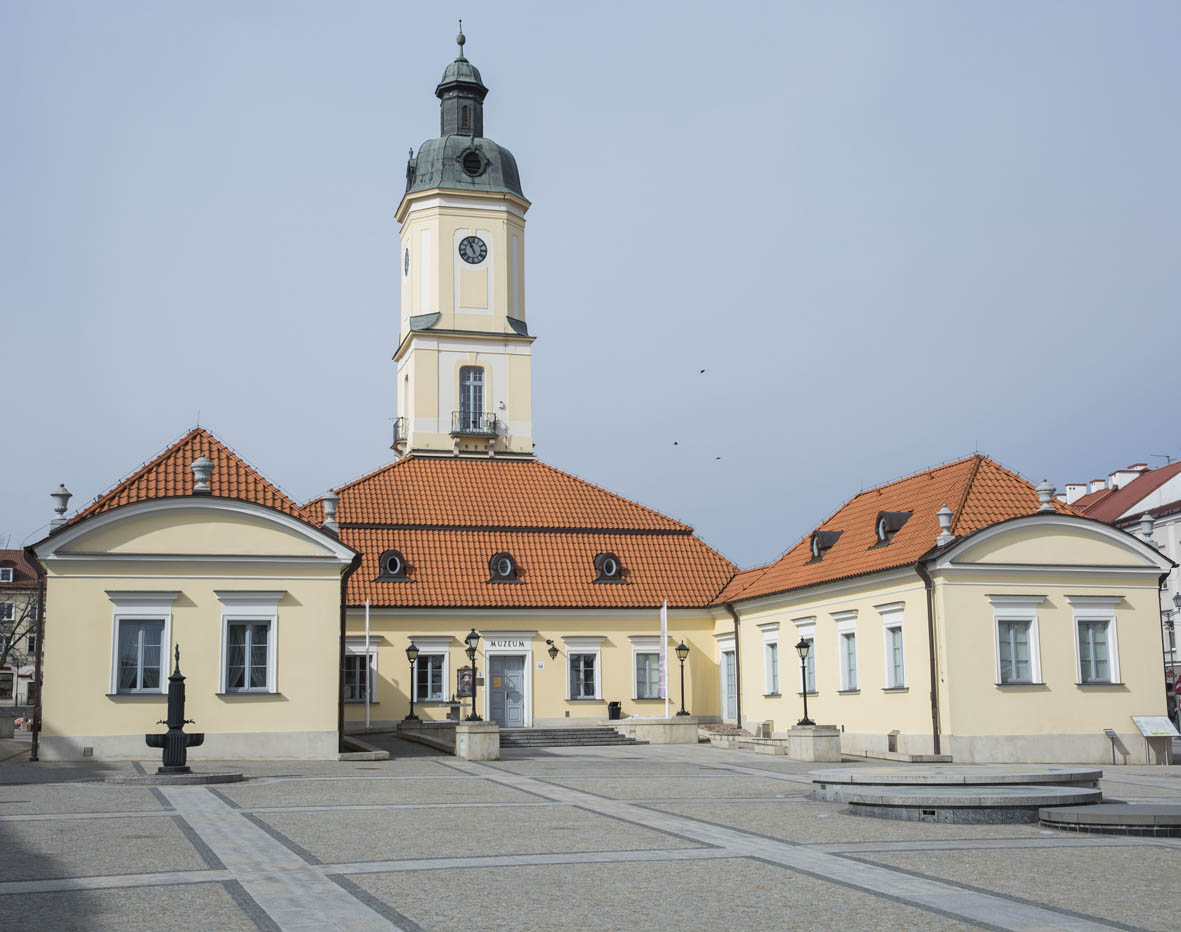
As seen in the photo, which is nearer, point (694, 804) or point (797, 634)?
point (694, 804)

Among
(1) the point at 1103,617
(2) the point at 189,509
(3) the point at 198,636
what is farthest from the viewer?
(1) the point at 1103,617

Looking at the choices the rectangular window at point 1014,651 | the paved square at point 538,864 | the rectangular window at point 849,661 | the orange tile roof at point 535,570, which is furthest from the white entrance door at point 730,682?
the paved square at point 538,864

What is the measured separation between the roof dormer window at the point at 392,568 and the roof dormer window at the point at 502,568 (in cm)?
264

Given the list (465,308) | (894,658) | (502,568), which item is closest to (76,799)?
(894,658)

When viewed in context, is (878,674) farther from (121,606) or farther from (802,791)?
(121,606)

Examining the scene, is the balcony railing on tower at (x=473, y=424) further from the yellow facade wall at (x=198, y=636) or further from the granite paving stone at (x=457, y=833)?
the granite paving stone at (x=457, y=833)

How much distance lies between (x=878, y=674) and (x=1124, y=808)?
15005 millimetres

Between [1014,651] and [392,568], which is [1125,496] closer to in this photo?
[1014,651]

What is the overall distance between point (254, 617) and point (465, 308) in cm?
2385

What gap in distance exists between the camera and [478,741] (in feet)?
92.5

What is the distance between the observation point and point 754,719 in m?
37.0

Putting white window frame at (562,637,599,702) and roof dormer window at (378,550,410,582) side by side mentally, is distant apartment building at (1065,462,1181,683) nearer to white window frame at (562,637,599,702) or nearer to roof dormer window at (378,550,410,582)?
white window frame at (562,637,599,702)

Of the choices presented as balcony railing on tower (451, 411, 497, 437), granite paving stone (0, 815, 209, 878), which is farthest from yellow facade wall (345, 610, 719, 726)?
granite paving stone (0, 815, 209, 878)

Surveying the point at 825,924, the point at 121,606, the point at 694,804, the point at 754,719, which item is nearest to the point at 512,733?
the point at 754,719
